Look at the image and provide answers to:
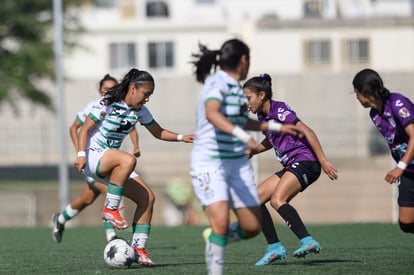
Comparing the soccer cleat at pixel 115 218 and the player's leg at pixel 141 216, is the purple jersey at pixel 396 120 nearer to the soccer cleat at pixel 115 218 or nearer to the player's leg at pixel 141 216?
the player's leg at pixel 141 216

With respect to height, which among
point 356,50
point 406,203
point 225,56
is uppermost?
point 356,50

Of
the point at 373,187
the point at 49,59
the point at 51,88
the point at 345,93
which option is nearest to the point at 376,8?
the point at 345,93

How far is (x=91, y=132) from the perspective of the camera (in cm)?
1124

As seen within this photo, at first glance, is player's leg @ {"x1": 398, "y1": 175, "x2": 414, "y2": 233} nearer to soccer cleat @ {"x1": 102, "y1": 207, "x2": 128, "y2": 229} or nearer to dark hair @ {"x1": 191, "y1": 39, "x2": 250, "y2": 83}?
dark hair @ {"x1": 191, "y1": 39, "x2": 250, "y2": 83}

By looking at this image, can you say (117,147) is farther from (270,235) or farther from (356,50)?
(356,50)

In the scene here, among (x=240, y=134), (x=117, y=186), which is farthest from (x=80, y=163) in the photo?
(x=240, y=134)

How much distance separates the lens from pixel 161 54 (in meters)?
52.2

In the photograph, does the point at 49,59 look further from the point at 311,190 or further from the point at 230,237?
the point at 230,237

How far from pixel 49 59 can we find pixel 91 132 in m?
27.9

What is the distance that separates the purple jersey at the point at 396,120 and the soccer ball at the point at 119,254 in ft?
8.70

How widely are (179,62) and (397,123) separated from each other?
4212cm

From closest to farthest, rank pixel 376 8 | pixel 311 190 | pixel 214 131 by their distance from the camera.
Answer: pixel 214 131
pixel 311 190
pixel 376 8

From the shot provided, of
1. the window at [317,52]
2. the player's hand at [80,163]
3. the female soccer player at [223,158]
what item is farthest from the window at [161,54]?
the female soccer player at [223,158]

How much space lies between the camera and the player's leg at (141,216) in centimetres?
1079
